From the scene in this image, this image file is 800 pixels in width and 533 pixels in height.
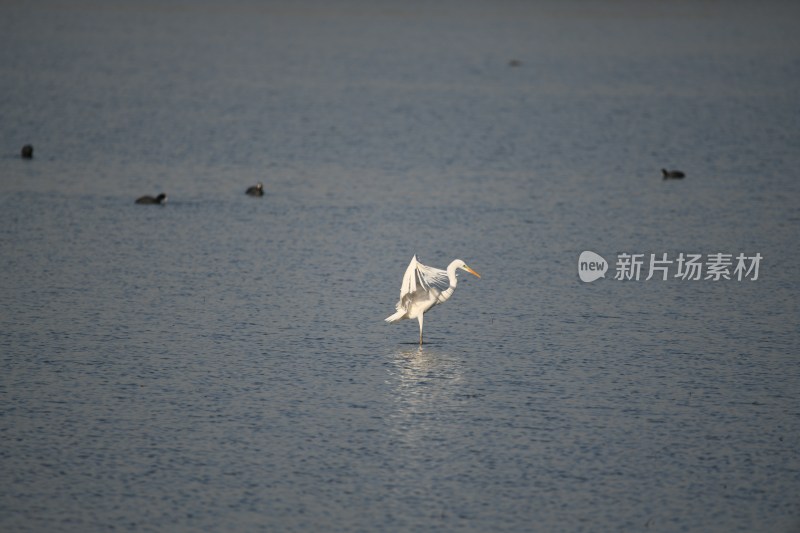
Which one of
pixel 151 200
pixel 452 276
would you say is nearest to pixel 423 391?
pixel 452 276

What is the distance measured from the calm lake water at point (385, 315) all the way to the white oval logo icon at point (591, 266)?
0.23 metres

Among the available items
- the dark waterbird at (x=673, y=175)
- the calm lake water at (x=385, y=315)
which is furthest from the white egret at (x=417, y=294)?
the dark waterbird at (x=673, y=175)

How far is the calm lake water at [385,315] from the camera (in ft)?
49.8

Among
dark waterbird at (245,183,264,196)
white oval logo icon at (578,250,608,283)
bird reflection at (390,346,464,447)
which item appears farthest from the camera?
dark waterbird at (245,183,264,196)

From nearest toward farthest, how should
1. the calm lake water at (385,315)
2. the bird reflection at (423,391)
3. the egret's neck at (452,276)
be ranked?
the calm lake water at (385,315)
the bird reflection at (423,391)
the egret's neck at (452,276)

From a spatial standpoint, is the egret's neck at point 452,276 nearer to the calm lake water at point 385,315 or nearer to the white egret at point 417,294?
the white egret at point 417,294

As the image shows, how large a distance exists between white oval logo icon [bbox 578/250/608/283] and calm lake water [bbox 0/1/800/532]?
0.23m

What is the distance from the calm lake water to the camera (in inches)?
597

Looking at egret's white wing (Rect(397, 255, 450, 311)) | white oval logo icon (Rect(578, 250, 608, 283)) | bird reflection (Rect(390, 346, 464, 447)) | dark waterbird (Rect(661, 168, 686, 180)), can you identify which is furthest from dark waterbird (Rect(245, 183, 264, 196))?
bird reflection (Rect(390, 346, 464, 447))

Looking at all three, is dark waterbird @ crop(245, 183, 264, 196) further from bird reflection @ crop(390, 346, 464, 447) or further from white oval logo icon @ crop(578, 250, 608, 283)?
bird reflection @ crop(390, 346, 464, 447)

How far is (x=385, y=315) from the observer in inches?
912

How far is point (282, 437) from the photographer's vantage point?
1681cm

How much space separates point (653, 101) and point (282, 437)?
144 ft

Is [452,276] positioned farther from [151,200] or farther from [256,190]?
[256,190]
